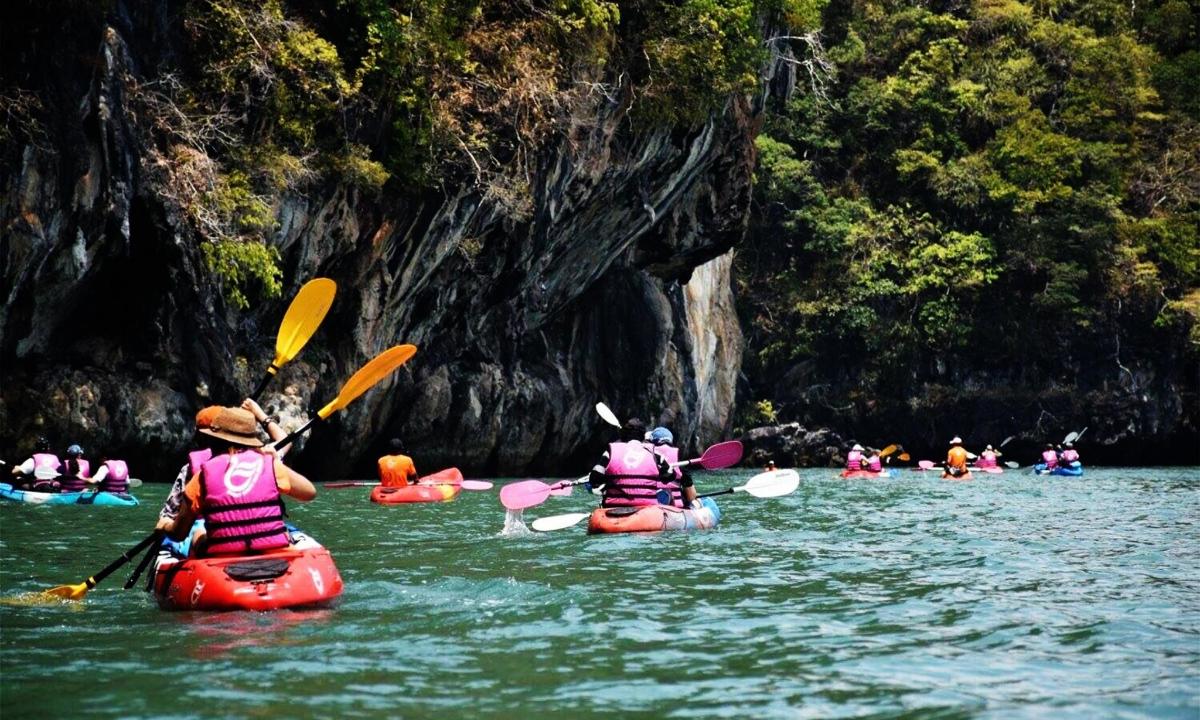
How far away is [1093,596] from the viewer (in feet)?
28.2

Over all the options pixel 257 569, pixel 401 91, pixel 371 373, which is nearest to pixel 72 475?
pixel 401 91

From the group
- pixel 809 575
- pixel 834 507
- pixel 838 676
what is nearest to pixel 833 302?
pixel 834 507

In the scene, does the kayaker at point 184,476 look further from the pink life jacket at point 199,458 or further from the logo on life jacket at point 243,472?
the logo on life jacket at point 243,472

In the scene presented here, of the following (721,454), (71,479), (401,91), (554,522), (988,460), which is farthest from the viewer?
(988,460)

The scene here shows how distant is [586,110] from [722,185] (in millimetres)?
6524

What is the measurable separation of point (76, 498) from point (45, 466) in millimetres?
570

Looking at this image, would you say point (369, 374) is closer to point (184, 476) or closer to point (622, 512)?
point (184, 476)

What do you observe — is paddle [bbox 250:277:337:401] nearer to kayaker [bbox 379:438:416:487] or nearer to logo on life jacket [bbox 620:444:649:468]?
logo on life jacket [bbox 620:444:649:468]

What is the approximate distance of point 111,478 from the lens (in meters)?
17.0

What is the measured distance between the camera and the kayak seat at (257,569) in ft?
25.2

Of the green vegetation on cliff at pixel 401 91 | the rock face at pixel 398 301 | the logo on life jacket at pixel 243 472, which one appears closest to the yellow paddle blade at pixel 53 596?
the logo on life jacket at pixel 243 472

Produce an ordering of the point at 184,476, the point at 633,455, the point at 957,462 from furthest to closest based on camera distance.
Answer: the point at 957,462, the point at 633,455, the point at 184,476

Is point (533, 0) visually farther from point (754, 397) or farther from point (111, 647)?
point (754, 397)

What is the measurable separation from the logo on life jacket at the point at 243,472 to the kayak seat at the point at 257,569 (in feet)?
1.40
